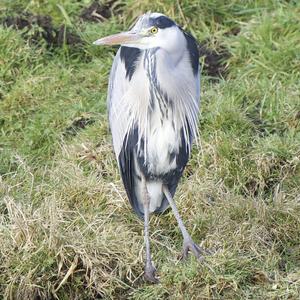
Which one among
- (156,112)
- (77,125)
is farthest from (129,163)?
(77,125)

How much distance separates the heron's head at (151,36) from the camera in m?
4.20

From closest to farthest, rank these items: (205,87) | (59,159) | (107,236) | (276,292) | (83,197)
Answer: (276,292) → (107,236) → (83,197) → (59,159) → (205,87)

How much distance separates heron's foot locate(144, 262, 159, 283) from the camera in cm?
436

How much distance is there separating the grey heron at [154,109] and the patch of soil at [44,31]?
1.64m

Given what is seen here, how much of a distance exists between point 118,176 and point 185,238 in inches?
31.3

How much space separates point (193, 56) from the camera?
441 centimetres

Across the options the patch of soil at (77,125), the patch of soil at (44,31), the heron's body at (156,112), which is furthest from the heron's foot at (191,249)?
the patch of soil at (44,31)

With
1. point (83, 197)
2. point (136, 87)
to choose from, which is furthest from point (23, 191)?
point (136, 87)

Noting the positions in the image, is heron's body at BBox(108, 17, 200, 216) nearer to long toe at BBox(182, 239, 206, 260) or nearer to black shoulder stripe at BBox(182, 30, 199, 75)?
black shoulder stripe at BBox(182, 30, 199, 75)

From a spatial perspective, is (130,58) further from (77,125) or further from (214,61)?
(214,61)

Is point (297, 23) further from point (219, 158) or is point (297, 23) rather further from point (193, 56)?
point (193, 56)

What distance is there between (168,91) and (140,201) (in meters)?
0.60

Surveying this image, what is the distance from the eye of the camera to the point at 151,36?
4227 millimetres

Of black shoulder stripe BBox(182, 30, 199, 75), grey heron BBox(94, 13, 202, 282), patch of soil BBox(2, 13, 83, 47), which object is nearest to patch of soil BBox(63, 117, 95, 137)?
patch of soil BBox(2, 13, 83, 47)
